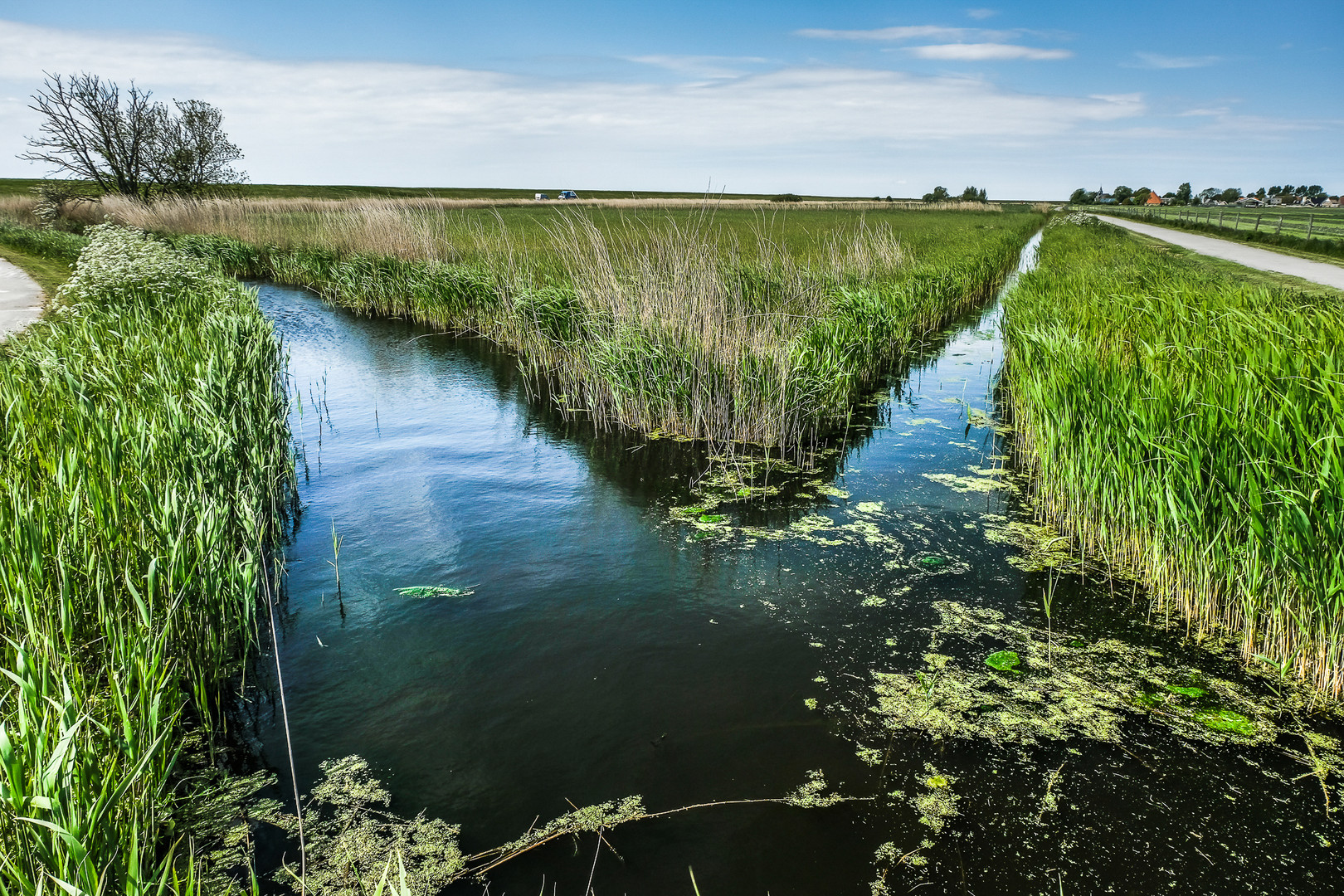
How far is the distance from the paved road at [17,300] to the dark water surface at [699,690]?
5.95 metres

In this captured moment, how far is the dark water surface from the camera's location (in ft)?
9.06

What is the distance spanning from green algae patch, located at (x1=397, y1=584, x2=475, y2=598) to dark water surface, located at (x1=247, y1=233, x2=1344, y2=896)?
0.08 metres

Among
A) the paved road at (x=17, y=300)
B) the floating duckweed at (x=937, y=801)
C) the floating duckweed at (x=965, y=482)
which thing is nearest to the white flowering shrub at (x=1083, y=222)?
the floating duckweed at (x=965, y=482)

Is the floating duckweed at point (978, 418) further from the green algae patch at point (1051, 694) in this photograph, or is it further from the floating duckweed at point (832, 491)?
the green algae patch at point (1051, 694)

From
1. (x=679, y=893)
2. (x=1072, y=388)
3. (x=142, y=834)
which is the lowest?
(x=679, y=893)

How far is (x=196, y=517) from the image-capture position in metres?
3.77

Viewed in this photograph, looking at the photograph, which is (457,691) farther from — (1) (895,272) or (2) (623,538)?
(1) (895,272)

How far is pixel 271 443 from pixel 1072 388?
6184mm

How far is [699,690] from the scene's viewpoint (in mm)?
3791

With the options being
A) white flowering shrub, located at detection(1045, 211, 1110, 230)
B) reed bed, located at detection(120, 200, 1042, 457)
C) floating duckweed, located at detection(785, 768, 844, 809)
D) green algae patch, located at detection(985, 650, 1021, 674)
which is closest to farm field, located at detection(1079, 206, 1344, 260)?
white flowering shrub, located at detection(1045, 211, 1110, 230)

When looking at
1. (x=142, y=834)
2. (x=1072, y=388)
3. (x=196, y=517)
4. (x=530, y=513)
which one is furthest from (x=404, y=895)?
(x=1072, y=388)

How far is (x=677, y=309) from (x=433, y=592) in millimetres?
4344

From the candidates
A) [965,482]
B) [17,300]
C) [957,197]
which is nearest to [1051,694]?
[965,482]

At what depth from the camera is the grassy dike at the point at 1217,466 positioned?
135 inches
